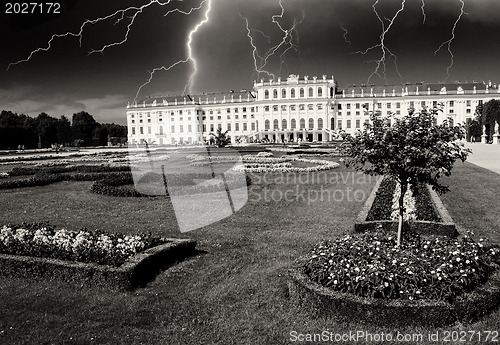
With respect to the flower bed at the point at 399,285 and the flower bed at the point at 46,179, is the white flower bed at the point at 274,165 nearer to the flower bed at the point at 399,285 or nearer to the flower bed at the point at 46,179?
the flower bed at the point at 46,179

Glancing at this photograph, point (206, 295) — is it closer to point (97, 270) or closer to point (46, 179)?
point (97, 270)

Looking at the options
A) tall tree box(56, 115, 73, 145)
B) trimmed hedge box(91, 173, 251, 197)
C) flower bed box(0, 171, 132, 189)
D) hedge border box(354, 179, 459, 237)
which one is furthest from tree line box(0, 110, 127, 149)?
hedge border box(354, 179, 459, 237)

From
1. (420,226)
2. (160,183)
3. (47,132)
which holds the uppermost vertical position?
(47,132)

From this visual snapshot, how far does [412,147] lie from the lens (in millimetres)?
4941

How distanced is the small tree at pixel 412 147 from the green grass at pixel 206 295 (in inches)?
68.5

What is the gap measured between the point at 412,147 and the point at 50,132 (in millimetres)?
73104

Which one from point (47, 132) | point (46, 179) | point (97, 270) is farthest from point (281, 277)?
point (47, 132)

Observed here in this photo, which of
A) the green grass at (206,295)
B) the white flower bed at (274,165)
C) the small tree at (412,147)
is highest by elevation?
the small tree at (412,147)

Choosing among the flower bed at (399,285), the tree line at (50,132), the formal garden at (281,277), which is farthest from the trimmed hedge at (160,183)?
the tree line at (50,132)

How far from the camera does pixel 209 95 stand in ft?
305

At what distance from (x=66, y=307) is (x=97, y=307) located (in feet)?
1.14

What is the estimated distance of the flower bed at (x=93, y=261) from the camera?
16.2ft

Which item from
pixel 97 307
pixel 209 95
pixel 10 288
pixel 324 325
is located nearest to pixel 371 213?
pixel 324 325

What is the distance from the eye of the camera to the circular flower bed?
5.36 meters
